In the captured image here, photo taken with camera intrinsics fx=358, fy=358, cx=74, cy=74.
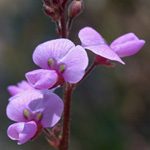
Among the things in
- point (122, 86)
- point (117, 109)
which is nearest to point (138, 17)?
point (122, 86)

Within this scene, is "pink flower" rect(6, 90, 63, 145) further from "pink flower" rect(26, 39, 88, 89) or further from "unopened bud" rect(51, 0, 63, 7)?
"unopened bud" rect(51, 0, 63, 7)

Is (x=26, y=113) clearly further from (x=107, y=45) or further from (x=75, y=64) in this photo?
(x=107, y=45)

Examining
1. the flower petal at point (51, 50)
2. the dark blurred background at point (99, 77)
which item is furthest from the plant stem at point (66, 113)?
the dark blurred background at point (99, 77)

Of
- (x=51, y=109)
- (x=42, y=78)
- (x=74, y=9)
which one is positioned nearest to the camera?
(x=42, y=78)

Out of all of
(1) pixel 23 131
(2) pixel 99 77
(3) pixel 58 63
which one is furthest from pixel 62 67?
(2) pixel 99 77

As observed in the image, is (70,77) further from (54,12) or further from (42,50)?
(54,12)

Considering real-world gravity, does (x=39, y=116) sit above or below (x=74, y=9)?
below

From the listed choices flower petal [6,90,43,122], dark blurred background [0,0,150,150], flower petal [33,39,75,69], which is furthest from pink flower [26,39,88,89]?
dark blurred background [0,0,150,150]

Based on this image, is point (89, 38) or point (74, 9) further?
point (74, 9)
